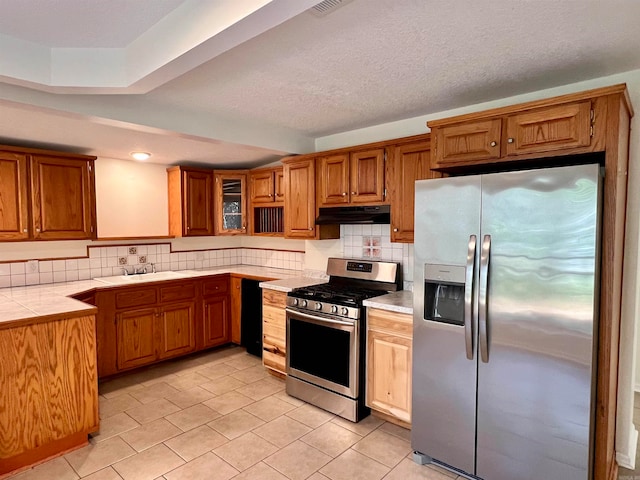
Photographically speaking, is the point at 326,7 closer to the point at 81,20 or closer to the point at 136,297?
the point at 81,20

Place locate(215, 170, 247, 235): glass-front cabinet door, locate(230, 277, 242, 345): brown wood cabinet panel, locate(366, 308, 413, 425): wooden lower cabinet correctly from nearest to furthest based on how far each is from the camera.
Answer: locate(366, 308, 413, 425): wooden lower cabinet → locate(230, 277, 242, 345): brown wood cabinet panel → locate(215, 170, 247, 235): glass-front cabinet door

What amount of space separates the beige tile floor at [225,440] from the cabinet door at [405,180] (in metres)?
1.49

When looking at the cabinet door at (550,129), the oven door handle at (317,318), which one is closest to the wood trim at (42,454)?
the oven door handle at (317,318)

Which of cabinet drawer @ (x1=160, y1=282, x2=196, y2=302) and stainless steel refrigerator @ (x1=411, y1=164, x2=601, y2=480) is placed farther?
cabinet drawer @ (x1=160, y1=282, x2=196, y2=302)

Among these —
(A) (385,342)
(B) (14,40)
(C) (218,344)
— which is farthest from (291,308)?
(B) (14,40)

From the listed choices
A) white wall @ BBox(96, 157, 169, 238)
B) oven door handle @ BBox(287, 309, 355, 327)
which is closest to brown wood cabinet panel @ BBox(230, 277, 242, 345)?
white wall @ BBox(96, 157, 169, 238)

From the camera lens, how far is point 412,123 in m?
3.19

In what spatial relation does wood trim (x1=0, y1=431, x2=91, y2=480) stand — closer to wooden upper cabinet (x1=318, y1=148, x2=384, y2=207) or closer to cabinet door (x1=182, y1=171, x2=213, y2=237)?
cabinet door (x1=182, y1=171, x2=213, y2=237)

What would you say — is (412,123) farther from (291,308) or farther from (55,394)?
(55,394)

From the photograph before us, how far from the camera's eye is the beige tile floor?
2.29 meters

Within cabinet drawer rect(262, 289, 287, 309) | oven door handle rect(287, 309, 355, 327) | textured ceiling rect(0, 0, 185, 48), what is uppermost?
textured ceiling rect(0, 0, 185, 48)

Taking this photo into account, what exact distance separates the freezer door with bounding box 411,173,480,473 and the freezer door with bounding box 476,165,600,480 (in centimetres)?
7

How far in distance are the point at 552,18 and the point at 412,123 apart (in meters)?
1.58

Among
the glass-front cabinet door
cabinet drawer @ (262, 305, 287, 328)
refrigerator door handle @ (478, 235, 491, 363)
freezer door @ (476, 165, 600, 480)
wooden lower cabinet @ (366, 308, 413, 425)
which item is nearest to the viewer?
freezer door @ (476, 165, 600, 480)
